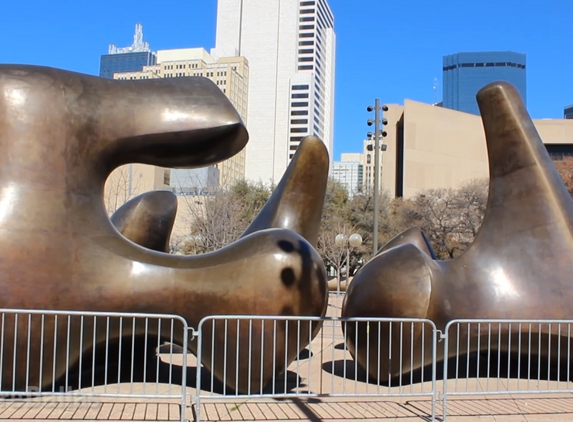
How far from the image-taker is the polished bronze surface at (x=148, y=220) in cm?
927

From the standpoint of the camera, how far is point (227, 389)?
22.4 feet

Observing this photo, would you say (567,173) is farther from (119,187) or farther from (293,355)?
(293,355)

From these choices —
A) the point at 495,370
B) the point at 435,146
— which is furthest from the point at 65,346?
the point at 435,146

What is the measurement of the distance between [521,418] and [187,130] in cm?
485

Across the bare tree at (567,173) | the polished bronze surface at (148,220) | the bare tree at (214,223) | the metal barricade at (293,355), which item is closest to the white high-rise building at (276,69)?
the bare tree at (567,173)

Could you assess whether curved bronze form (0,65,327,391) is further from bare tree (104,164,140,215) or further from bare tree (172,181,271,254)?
bare tree (172,181,271,254)

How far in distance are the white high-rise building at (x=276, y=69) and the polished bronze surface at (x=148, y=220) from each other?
9650 cm

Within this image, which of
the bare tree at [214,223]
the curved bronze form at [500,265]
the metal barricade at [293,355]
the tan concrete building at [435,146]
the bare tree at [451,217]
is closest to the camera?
the metal barricade at [293,355]

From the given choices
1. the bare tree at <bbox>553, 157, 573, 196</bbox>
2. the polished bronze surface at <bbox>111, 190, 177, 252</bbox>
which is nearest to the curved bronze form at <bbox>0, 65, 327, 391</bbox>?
the polished bronze surface at <bbox>111, 190, 177, 252</bbox>

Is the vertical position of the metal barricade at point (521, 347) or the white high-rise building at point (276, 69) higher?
the white high-rise building at point (276, 69)

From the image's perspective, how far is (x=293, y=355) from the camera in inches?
273

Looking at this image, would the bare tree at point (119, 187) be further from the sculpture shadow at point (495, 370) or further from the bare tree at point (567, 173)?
the bare tree at point (567, 173)

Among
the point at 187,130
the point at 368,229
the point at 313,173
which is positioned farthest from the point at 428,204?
the point at 187,130

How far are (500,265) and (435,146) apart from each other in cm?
6050
